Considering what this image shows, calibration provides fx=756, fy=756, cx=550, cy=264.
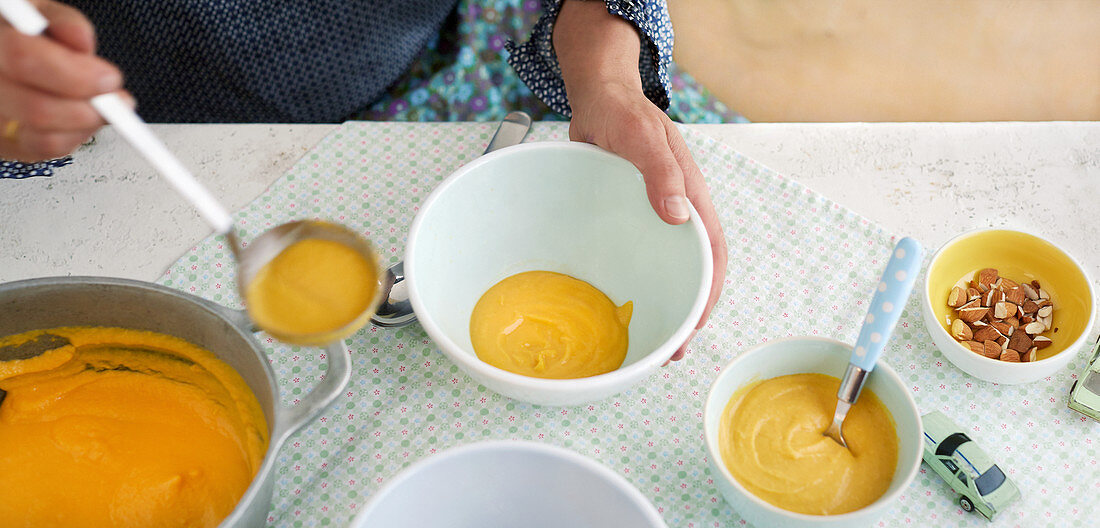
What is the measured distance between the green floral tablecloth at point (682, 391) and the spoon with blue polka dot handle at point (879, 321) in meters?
0.12

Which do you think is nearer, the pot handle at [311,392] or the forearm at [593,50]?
the pot handle at [311,392]

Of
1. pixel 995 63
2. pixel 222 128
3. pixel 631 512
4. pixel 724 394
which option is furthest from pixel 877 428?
pixel 995 63

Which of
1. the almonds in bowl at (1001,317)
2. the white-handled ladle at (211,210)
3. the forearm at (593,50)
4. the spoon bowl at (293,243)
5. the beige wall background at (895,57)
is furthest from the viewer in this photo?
the beige wall background at (895,57)

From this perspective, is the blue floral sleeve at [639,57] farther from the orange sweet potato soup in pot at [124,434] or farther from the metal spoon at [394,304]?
the orange sweet potato soup in pot at [124,434]

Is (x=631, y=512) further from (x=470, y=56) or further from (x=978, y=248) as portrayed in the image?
(x=470, y=56)

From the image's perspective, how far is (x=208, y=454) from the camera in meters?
0.63

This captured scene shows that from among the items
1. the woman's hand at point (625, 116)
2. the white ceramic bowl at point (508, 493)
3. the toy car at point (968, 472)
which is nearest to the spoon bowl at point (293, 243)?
the white ceramic bowl at point (508, 493)

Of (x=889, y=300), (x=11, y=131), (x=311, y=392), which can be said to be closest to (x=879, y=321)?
(x=889, y=300)

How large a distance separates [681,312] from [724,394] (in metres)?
0.08

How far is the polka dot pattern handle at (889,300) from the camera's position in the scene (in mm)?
597

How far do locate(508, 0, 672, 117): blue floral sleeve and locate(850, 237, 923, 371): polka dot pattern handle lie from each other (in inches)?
17.8

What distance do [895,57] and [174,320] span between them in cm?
179

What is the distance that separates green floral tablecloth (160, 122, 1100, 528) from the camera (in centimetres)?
70

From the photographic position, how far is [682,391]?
2.52 ft
